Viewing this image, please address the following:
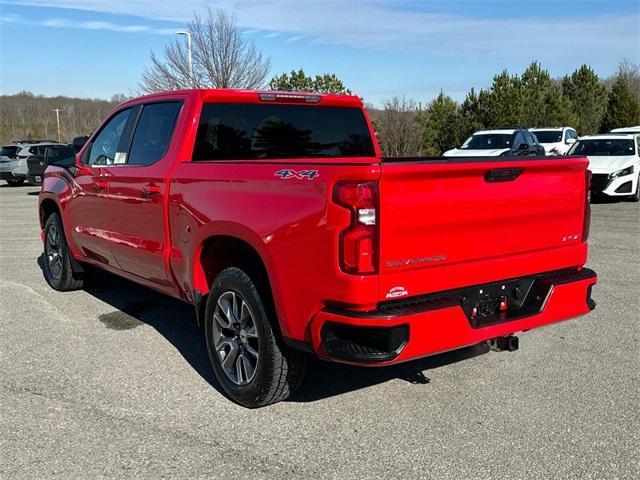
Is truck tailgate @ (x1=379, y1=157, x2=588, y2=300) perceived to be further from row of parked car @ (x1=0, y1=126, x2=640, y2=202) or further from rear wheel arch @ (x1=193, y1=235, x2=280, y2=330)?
row of parked car @ (x1=0, y1=126, x2=640, y2=202)

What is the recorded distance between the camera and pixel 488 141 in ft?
61.7

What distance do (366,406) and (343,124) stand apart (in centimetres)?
242

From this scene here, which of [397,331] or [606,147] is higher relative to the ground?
[606,147]

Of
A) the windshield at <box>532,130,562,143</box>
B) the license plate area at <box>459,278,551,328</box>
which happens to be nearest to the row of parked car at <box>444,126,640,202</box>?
the windshield at <box>532,130,562,143</box>

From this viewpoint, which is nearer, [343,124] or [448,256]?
[448,256]

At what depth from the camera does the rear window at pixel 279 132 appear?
15.3ft

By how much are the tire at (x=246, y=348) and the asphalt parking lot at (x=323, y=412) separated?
0.50 feet

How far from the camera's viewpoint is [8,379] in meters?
4.46

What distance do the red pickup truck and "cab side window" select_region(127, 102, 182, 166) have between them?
0.02m

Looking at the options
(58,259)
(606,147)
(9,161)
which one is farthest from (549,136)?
(9,161)

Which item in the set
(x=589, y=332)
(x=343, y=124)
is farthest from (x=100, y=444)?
(x=589, y=332)

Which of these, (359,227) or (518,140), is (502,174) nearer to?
(359,227)

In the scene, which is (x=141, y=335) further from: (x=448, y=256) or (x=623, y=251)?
(x=623, y=251)

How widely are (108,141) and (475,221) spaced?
3607 millimetres
